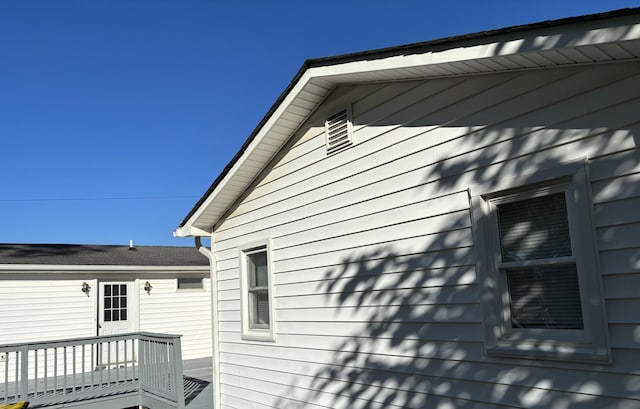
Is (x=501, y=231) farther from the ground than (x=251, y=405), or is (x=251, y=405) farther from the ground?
(x=501, y=231)

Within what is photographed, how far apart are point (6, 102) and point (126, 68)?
23.8 ft

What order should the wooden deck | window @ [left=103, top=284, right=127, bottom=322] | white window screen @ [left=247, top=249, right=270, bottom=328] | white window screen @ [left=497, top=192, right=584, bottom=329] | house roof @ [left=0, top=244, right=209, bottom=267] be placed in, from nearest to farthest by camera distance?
white window screen @ [left=497, top=192, right=584, bottom=329] < white window screen @ [left=247, top=249, right=270, bottom=328] < the wooden deck < house roof @ [left=0, top=244, right=209, bottom=267] < window @ [left=103, top=284, right=127, bottom=322]

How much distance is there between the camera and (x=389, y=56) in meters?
4.27

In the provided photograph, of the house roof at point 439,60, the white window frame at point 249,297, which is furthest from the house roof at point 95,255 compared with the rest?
the house roof at point 439,60

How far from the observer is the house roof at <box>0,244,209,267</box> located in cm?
1282

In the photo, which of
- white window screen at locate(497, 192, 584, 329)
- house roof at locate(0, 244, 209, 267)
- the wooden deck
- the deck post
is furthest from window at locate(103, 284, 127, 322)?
white window screen at locate(497, 192, 584, 329)

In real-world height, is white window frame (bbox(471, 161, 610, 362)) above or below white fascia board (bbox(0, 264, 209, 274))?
below

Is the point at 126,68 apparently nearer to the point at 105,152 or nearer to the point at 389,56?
the point at 105,152

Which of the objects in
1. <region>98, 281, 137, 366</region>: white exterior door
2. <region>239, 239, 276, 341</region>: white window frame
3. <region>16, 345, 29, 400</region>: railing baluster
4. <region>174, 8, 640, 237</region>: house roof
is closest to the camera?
<region>174, 8, 640, 237</region>: house roof

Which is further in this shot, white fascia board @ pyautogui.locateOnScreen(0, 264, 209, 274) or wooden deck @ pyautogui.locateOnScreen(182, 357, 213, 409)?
→ white fascia board @ pyautogui.locateOnScreen(0, 264, 209, 274)

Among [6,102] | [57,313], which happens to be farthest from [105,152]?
[57,313]

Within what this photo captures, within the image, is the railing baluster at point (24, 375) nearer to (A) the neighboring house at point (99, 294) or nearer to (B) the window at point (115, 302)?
(A) the neighboring house at point (99, 294)

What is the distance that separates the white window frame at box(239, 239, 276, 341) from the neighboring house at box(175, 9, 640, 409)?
0.05 metres

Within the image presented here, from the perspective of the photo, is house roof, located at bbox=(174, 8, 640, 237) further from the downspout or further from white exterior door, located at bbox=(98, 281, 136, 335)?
white exterior door, located at bbox=(98, 281, 136, 335)
